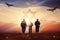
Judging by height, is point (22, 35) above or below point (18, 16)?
below

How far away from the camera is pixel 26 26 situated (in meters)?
3.23

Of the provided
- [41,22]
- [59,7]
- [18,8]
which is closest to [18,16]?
[18,8]

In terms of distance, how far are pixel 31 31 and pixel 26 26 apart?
0.11m

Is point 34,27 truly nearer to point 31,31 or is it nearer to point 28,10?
point 31,31

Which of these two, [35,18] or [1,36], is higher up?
[35,18]

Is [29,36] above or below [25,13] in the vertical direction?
below

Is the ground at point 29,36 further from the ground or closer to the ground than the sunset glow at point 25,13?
closer to the ground

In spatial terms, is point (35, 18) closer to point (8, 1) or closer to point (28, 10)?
point (28, 10)

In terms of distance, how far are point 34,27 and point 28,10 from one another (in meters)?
0.28

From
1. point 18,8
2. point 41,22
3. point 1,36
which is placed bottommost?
point 1,36

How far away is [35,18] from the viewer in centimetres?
323

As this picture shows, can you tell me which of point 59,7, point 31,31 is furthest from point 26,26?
point 59,7

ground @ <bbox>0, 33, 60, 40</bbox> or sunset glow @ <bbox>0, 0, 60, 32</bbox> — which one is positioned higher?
sunset glow @ <bbox>0, 0, 60, 32</bbox>

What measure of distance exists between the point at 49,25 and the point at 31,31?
0.30 meters
